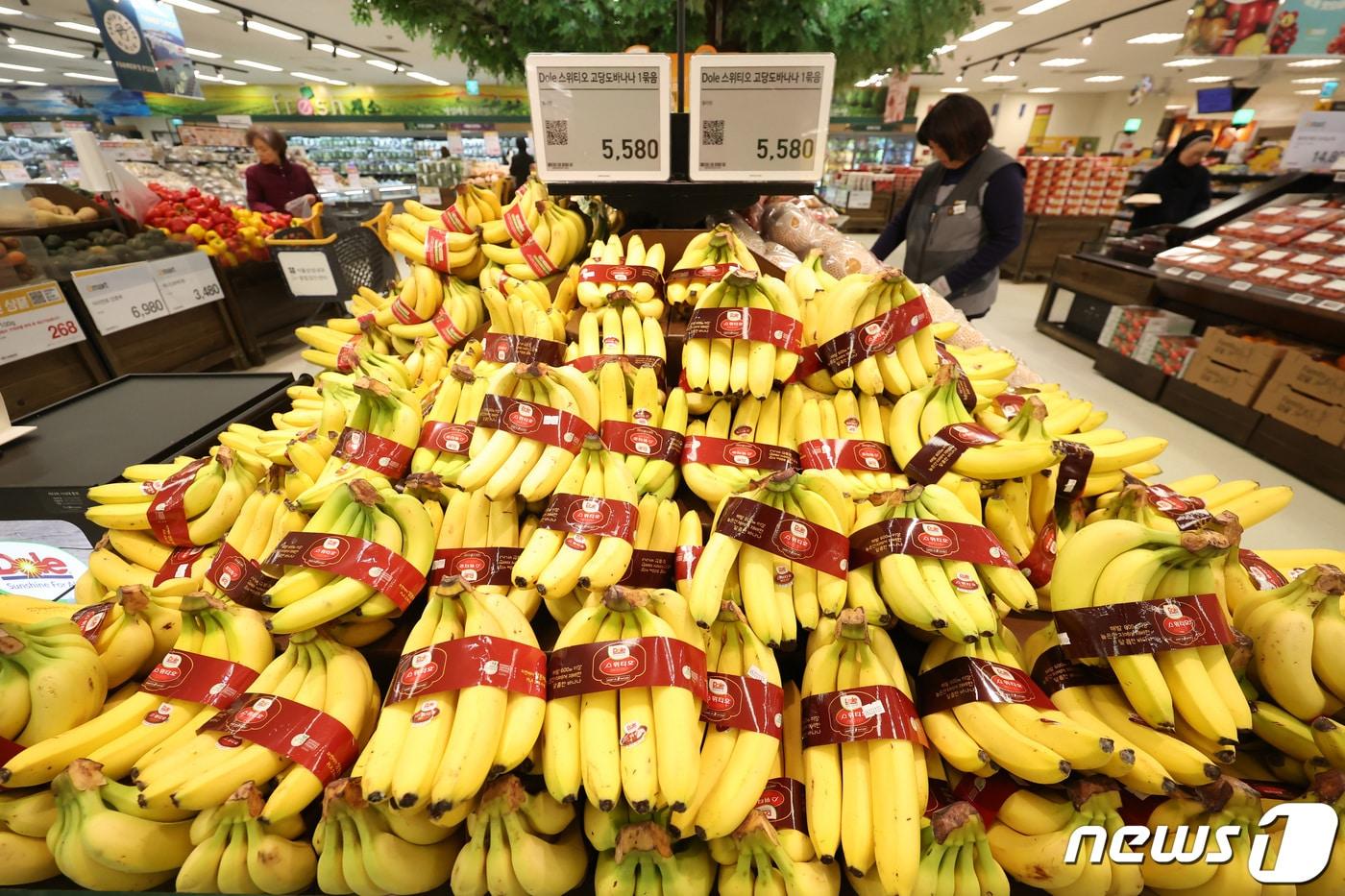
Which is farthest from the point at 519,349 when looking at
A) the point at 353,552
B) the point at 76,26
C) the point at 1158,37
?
the point at 1158,37

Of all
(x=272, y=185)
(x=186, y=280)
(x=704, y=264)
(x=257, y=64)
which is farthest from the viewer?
(x=257, y=64)

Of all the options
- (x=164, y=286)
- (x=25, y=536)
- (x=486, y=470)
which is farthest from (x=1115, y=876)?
(x=164, y=286)

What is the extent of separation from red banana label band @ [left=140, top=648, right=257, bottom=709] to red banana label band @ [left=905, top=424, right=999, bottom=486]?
1342 millimetres

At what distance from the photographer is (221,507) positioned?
1243 mm

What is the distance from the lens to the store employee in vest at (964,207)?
2871 millimetres

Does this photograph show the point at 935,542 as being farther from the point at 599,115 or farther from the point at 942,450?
the point at 599,115

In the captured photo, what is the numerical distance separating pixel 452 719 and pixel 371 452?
637 mm

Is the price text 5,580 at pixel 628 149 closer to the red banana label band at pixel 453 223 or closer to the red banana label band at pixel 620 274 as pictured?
the red banana label band at pixel 620 274

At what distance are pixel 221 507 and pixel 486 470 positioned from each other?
0.67 m

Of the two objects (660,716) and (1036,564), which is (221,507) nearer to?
(660,716)

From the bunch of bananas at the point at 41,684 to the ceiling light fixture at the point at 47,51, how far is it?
17.7 metres

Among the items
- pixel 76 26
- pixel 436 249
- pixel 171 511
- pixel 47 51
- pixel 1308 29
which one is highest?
pixel 76 26

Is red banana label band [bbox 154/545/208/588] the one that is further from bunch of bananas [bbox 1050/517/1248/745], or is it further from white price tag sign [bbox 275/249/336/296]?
white price tag sign [bbox 275/249/336/296]

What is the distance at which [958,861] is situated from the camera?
783 mm
